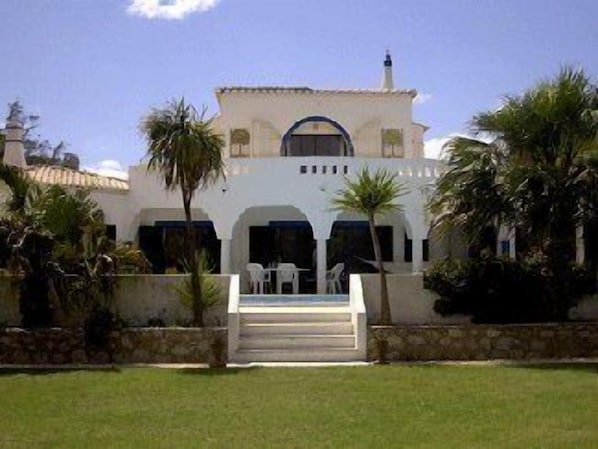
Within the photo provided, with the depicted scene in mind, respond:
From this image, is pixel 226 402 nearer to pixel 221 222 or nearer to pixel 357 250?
pixel 221 222

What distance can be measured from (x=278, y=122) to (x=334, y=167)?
→ 23.2ft

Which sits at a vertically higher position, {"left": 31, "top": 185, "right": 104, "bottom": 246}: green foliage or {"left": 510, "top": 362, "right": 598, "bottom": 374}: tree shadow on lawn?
{"left": 31, "top": 185, "right": 104, "bottom": 246}: green foliage

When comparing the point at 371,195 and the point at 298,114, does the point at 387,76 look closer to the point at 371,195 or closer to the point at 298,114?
the point at 298,114

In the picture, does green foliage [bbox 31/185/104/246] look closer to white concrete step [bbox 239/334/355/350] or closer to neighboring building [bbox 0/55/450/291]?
white concrete step [bbox 239/334/355/350]

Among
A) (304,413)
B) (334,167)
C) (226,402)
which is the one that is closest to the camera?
(304,413)

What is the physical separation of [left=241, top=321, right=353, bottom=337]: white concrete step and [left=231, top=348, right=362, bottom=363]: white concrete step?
0.85 m

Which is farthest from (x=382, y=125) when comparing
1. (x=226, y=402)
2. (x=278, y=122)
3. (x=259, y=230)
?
(x=226, y=402)

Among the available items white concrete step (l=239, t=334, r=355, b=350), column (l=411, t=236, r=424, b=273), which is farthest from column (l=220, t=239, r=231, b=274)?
white concrete step (l=239, t=334, r=355, b=350)

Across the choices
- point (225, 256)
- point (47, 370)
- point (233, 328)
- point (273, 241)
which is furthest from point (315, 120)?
point (47, 370)

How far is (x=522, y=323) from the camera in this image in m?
20.1

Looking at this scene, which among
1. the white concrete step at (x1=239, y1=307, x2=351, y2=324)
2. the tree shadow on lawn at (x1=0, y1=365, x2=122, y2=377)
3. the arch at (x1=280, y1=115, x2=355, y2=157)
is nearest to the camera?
the tree shadow on lawn at (x1=0, y1=365, x2=122, y2=377)

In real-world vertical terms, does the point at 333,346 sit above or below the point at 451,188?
below

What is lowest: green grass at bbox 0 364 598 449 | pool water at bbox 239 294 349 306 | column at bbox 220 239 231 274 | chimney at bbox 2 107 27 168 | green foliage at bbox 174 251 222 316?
green grass at bbox 0 364 598 449

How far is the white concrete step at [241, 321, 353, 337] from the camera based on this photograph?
65.7ft
